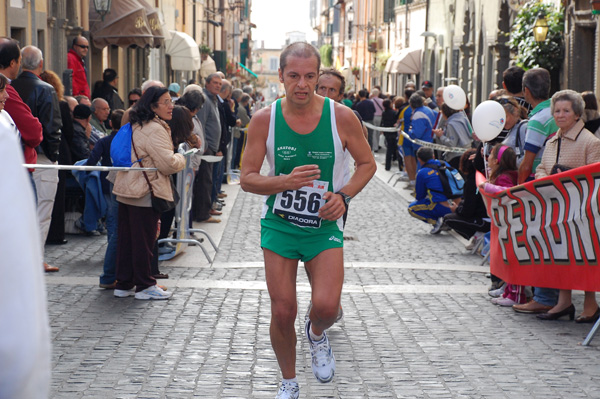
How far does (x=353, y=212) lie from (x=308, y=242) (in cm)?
1046

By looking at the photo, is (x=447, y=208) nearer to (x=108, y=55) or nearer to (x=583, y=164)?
(x=583, y=164)

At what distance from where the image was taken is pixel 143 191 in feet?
26.3

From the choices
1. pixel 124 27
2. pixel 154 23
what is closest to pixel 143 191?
pixel 124 27

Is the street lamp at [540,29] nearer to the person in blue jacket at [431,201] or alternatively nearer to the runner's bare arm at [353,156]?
the person in blue jacket at [431,201]

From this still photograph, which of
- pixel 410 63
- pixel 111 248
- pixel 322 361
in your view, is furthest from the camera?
pixel 410 63

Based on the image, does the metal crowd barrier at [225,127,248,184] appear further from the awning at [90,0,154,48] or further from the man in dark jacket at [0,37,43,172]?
the man in dark jacket at [0,37,43,172]

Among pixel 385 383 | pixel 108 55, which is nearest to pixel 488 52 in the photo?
pixel 108 55

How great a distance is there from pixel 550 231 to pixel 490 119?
66.8 inches

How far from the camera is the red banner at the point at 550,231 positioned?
273 inches

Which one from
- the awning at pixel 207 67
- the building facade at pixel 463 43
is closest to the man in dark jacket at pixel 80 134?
the building facade at pixel 463 43

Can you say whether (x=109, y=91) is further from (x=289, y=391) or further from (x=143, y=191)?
(x=289, y=391)

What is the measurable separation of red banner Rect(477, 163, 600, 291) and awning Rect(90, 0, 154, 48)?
15.3 metres

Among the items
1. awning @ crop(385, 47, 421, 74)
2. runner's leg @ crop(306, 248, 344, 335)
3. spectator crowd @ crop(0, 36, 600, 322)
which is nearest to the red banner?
spectator crowd @ crop(0, 36, 600, 322)

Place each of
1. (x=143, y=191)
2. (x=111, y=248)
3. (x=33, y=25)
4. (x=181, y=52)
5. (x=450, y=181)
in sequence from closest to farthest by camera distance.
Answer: (x=143, y=191), (x=111, y=248), (x=450, y=181), (x=33, y=25), (x=181, y=52)
